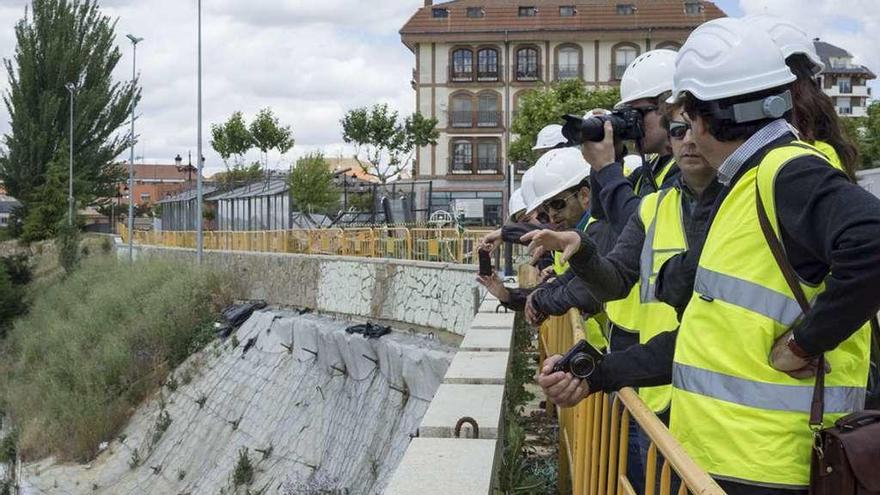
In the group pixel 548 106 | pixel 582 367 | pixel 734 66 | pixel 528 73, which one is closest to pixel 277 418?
pixel 582 367

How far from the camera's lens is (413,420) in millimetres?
15031

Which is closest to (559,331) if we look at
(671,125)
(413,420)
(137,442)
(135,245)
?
(671,125)

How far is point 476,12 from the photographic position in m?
61.2

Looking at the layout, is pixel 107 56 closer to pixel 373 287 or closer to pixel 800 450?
pixel 373 287

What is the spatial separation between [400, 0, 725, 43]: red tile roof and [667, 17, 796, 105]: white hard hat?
186ft

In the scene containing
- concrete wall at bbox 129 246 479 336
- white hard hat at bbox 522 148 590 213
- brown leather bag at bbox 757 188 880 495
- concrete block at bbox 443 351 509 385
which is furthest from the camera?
concrete wall at bbox 129 246 479 336

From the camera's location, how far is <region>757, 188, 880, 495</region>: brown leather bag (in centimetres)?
204

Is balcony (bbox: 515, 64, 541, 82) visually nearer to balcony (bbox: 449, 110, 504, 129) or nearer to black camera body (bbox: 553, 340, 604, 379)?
balcony (bbox: 449, 110, 504, 129)

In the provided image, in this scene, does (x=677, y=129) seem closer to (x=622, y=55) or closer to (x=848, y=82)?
(x=622, y=55)

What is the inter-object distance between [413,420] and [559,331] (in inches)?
360

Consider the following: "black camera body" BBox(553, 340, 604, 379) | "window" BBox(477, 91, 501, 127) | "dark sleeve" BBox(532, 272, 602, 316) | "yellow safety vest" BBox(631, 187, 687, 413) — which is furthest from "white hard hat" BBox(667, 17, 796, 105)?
"window" BBox(477, 91, 501, 127)

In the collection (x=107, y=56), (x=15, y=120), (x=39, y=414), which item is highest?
(x=107, y=56)

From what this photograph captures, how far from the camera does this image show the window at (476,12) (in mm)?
60875

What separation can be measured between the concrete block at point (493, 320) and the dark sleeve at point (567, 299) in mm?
3550
